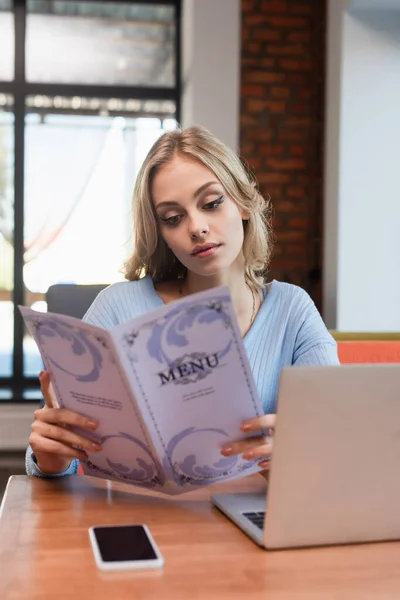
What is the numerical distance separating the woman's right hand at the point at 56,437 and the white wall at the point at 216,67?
129 inches

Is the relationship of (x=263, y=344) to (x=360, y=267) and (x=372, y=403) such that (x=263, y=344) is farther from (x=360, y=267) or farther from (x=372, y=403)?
(x=360, y=267)

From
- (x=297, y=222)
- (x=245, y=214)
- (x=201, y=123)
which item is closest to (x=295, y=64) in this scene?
(x=201, y=123)

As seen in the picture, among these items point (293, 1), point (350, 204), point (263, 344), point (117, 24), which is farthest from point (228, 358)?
point (117, 24)

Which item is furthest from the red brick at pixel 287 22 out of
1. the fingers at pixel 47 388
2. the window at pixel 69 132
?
the fingers at pixel 47 388

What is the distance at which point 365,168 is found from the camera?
3838 millimetres

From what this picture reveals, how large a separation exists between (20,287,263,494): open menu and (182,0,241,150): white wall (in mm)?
3336

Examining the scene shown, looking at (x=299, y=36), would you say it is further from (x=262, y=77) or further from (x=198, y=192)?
(x=198, y=192)

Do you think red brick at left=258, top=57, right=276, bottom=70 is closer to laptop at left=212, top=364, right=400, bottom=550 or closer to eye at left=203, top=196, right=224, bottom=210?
eye at left=203, top=196, right=224, bottom=210

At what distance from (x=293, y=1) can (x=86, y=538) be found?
13.7 feet

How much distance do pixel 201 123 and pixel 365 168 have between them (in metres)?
0.99

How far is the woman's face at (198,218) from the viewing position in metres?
1.42

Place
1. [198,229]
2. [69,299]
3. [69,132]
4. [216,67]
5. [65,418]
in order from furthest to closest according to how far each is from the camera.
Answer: [69,132], [216,67], [69,299], [198,229], [65,418]

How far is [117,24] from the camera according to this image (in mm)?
4781

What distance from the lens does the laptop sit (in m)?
0.76
